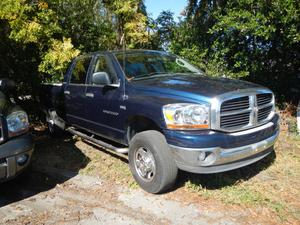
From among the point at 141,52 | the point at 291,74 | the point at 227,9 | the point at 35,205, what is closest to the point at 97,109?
the point at 141,52

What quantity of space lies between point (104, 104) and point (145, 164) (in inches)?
51.2

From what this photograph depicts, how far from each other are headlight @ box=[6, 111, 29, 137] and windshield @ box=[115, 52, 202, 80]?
62.7 inches

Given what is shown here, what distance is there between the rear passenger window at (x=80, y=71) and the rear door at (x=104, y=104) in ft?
0.94

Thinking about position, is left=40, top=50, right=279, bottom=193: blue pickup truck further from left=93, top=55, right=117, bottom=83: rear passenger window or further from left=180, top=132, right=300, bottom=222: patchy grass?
left=180, top=132, right=300, bottom=222: patchy grass

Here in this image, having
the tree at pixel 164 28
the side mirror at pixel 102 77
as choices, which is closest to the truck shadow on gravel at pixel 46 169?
the side mirror at pixel 102 77

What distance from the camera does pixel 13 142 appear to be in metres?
4.35

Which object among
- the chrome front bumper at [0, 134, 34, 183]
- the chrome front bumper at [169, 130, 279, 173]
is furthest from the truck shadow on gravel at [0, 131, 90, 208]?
the chrome front bumper at [169, 130, 279, 173]

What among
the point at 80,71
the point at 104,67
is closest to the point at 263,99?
the point at 104,67

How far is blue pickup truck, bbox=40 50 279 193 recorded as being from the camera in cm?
400

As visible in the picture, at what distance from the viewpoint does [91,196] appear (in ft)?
15.2

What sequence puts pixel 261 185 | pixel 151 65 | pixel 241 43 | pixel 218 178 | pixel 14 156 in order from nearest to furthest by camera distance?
pixel 14 156 < pixel 261 185 < pixel 218 178 < pixel 151 65 < pixel 241 43

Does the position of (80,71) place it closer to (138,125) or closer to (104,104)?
(104,104)

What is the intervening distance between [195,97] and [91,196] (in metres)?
1.96

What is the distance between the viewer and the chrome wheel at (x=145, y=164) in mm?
4434
